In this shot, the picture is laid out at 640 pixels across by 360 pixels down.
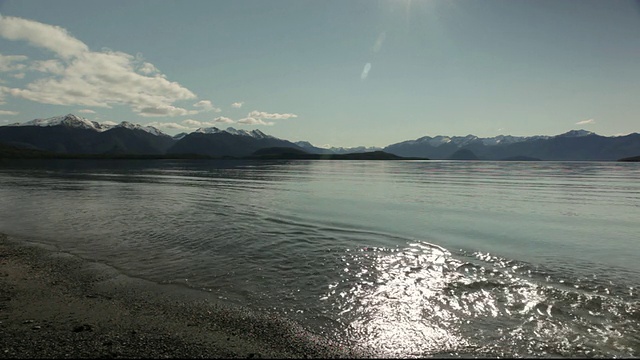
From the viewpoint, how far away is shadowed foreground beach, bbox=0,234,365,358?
336 inches

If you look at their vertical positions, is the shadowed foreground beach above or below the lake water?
above

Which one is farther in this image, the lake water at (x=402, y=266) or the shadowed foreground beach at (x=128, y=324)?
the lake water at (x=402, y=266)

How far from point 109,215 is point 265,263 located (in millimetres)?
21537

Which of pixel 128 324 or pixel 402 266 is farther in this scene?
pixel 402 266

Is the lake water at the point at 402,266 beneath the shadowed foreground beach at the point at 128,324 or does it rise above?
beneath

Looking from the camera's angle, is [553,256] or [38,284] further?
[553,256]

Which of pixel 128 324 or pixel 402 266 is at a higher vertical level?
pixel 128 324

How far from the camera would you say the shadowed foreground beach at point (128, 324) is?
8.52 meters

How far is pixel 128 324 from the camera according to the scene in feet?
32.5

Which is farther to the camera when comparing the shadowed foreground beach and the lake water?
the lake water

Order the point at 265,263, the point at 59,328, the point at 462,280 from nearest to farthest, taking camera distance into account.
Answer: the point at 59,328 < the point at 462,280 < the point at 265,263

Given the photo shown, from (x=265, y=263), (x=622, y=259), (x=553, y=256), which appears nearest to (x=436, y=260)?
(x=553, y=256)

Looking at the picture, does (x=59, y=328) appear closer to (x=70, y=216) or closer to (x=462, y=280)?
(x=462, y=280)

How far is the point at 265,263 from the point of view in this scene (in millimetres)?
16672
